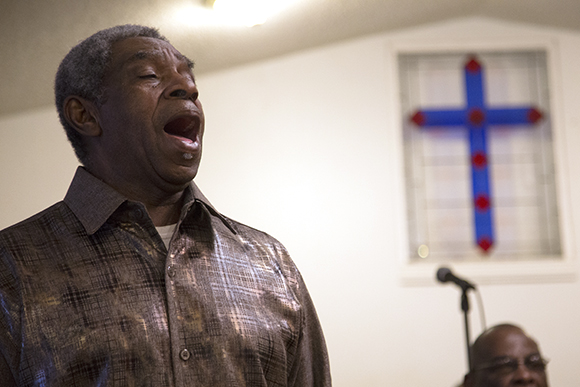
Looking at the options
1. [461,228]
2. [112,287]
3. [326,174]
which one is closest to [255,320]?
[112,287]

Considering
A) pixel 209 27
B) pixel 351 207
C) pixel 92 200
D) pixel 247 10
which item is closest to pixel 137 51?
pixel 92 200

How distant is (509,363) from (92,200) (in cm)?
191

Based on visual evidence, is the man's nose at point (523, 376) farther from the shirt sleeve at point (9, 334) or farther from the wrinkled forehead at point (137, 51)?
the shirt sleeve at point (9, 334)

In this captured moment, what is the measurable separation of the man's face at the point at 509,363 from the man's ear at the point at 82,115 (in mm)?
1885

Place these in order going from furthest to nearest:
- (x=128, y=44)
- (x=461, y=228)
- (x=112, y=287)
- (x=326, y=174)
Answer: (x=461, y=228)
(x=326, y=174)
(x=128, y=44)
(x=112, y=287)

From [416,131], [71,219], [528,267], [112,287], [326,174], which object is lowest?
[528,267]

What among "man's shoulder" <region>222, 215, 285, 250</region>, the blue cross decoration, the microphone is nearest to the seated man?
the microphone

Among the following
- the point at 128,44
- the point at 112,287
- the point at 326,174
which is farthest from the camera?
the point at 326,174

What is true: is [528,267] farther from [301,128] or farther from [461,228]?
[301,128]

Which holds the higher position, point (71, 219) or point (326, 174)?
point (326, 174)

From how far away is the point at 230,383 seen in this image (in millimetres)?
1145

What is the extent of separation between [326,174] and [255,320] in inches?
111

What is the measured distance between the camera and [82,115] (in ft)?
4.44

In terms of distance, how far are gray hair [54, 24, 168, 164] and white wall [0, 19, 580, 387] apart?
226cm
